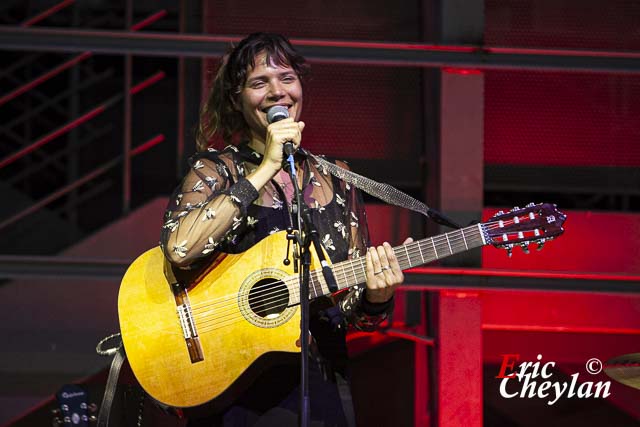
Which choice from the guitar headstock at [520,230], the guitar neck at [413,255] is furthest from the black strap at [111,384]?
the guitar headstock at [520,230]

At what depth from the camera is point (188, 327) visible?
2.73 m

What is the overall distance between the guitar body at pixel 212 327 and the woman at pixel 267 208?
0.20 feet

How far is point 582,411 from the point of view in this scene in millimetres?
4211

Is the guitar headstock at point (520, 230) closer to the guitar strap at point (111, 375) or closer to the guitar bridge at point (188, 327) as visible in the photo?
the guitar bridge at point (188, 327)

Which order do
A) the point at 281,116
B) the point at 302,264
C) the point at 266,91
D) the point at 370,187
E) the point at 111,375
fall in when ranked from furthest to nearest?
the point at 111,375 < the point at 370,187 < the point at 266,91 < the point at 281,116 < the point at 302,264

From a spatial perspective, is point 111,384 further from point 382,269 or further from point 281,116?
point 281,116

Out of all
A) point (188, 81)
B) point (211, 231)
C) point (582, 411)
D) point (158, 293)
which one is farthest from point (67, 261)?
point (582, 411)

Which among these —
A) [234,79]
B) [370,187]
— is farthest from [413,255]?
[234,79]

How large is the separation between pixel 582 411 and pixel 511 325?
47 centimetres

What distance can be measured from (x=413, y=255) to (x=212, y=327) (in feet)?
1.96

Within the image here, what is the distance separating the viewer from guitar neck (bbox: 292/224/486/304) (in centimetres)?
273

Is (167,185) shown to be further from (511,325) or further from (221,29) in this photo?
(511,325)

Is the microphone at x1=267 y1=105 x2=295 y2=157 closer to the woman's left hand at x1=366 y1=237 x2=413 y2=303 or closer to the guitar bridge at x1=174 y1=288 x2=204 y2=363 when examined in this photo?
the woman's left hand at x1=366 y1=237 x2=413 y2=303

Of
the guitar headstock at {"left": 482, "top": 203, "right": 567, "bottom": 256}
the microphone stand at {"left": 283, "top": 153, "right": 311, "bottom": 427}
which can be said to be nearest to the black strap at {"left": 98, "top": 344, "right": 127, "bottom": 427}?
the microphone stand at {"left": 283, "top": 153, "right": 311, "bottom": 427}
